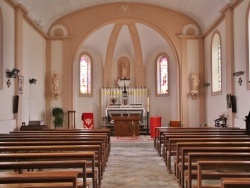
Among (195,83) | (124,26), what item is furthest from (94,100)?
(195,83)

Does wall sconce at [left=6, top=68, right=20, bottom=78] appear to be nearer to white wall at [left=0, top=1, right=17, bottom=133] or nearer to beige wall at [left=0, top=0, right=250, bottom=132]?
white wall at [left=0, top=1, right=17, bottom=133]

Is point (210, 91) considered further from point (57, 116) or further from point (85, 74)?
point (85, 74)

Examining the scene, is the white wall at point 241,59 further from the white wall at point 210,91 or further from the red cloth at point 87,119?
the red cloth at point 87,119

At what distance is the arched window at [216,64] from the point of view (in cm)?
1311

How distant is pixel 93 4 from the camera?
47.5ft

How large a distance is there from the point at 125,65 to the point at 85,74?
231 centimetres

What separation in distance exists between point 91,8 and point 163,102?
6.38 m

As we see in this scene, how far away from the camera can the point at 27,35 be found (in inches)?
474

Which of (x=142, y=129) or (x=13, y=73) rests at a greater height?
(x=13, y=73)

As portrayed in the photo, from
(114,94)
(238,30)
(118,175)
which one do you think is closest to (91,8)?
(114,94)

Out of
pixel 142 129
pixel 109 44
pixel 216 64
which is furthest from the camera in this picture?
pixel 109 44

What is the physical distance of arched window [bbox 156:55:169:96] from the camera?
17.7 meters

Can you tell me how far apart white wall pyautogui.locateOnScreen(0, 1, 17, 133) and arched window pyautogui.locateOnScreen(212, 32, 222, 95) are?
770 cm

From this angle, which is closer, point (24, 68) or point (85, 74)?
point (24, 68)
